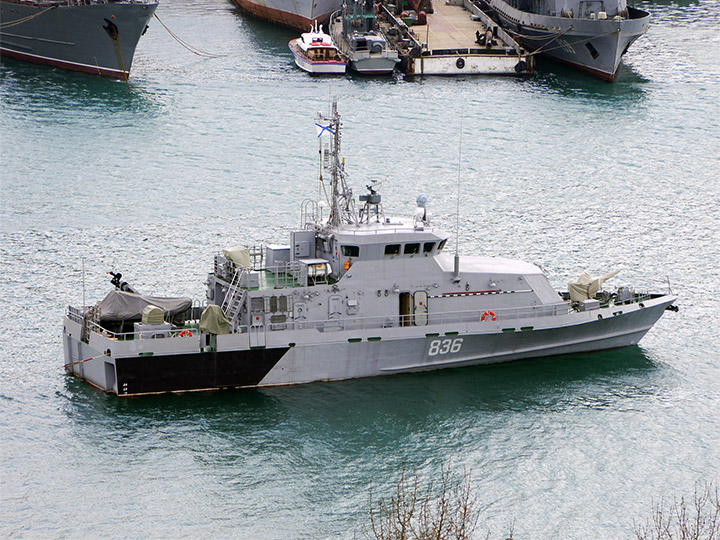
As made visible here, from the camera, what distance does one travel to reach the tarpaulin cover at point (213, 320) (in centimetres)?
3503

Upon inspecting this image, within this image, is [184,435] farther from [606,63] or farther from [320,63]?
[606,63]

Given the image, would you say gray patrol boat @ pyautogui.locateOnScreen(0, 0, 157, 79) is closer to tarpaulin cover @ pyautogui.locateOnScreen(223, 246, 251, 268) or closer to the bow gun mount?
tarpaulin cover @ pyautogui.locateOnScreen(223, 246, 251, 268)

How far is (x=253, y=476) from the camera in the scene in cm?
3184

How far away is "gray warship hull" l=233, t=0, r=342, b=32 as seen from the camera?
95.6 metres

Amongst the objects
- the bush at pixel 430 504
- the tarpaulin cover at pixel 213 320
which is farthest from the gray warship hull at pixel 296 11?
the bush at pixel 430 504

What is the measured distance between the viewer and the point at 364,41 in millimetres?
82125

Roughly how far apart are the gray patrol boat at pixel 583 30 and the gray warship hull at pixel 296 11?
16243mm

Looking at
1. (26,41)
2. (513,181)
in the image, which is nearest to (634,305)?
(513,181)

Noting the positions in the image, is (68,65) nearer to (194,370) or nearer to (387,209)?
(387,209)

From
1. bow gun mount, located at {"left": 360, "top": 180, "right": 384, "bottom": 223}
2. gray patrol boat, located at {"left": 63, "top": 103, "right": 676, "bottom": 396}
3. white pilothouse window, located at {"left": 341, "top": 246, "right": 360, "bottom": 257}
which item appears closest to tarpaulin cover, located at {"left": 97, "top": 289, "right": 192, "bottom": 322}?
gray patrol boat, located at {"left": 63, "top": 103, "right": 676, "bottom": 396}

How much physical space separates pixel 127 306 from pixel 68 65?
51383mm

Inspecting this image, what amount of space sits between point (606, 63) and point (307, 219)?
48.4 metres

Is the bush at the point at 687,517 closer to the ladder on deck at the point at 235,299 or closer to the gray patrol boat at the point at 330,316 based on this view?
the gray patrol boat at the point at 330,316

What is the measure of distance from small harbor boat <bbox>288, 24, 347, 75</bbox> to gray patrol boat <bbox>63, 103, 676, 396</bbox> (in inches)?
1725
